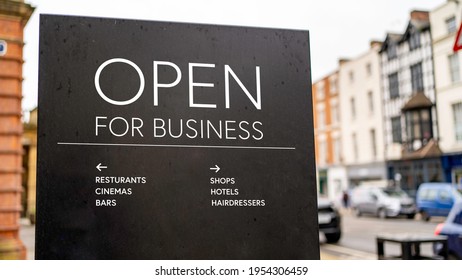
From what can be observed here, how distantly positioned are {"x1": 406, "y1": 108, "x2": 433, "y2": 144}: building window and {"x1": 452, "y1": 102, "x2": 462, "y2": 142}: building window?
6.37 ft

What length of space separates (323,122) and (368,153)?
3.86 meters

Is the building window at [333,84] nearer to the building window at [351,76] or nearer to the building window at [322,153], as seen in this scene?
the building window at [351,76]

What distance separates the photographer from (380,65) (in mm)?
19312

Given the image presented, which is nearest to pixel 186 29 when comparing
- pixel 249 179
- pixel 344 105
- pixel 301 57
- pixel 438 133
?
pixel 301 57

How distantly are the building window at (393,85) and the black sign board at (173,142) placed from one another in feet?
55.7

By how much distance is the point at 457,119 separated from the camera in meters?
13.3

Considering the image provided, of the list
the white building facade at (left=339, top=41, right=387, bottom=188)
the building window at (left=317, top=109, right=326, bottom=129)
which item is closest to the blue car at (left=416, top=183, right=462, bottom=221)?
the white building facade at (left=339, top=41, right=387, bottom=188)

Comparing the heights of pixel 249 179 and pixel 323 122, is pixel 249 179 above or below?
below

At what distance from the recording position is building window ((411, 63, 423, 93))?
16125 millimetres

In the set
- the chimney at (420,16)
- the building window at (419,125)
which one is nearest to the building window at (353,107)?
the building window at (419,125)

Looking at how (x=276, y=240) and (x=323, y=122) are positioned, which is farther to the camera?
(x=323, y=122)

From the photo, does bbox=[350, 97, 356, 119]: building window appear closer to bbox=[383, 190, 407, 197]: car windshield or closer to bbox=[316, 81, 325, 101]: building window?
bbox=[316, 81, 325, 101]: building window
